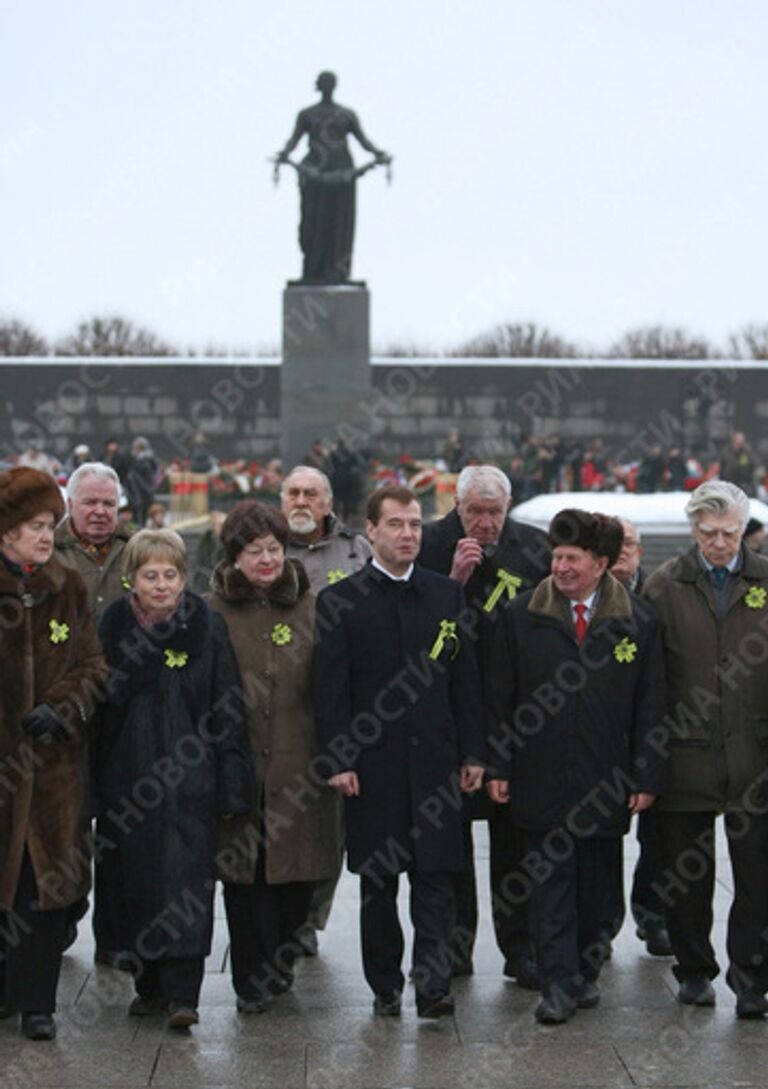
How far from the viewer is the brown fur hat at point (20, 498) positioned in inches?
224

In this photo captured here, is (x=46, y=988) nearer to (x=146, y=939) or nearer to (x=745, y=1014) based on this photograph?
(x=146, y=939)

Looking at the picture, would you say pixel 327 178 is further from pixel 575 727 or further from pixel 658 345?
pixel 658 345

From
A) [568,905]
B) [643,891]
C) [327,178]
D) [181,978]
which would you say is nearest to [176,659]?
[181,978]

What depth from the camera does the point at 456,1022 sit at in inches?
228

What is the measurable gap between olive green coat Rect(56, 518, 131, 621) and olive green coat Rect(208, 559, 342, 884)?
0.76m

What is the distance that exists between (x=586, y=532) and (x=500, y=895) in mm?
1283

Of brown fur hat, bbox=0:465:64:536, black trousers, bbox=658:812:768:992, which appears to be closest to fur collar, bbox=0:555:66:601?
brown fur hat, bbox=0:465:64:536

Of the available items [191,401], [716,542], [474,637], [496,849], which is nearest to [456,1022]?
[496,849]

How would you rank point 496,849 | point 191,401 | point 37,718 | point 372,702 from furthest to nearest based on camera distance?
point 191,401, point 496,849, point 372,702, point 37,718

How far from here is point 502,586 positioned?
21.8ft

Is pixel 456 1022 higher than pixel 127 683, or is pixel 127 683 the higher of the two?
pixel 127 683

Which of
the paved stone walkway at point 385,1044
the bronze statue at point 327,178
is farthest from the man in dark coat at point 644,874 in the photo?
the bronze statue at point 327,178

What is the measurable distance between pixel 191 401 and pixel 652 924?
31.6 m

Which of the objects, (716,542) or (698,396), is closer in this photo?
(716,542)
